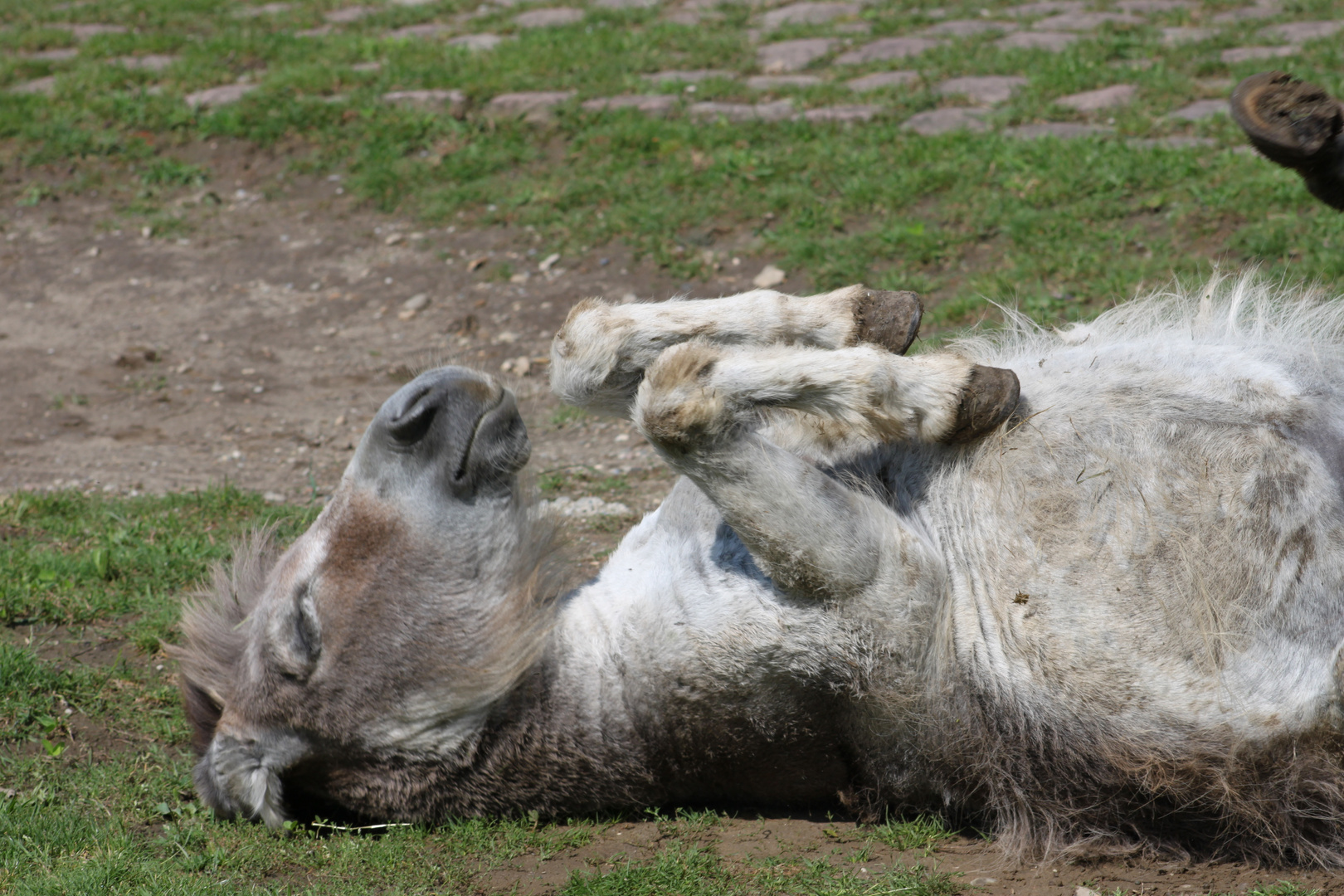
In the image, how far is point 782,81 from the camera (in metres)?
8.57

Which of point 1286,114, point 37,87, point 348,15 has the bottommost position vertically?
point 37,87

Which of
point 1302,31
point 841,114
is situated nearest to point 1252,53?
point 1302,31

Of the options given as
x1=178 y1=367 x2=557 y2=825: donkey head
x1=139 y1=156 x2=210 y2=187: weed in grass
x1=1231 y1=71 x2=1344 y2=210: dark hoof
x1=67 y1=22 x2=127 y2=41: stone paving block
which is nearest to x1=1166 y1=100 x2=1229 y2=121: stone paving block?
x1=1231 y1=71 x2=1344 y2=210: dark hoof

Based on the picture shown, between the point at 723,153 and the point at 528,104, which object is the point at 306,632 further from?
the point at 528,104

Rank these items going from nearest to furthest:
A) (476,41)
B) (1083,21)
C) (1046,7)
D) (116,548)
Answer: (116,548), (1083,21), (1046,7), (476,41)

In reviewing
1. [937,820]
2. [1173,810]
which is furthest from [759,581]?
[1173,810]

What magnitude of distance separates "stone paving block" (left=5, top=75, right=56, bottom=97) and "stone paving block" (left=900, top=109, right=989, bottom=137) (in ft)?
22.9

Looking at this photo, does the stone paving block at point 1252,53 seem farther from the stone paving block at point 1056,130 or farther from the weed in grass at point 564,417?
the weed in grass at point 564,417

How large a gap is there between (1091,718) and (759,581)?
0.90 meters

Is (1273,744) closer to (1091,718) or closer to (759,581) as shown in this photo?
(1091,718)

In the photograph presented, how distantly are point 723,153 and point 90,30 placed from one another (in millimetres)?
7203

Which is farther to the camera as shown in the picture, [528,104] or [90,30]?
[90,30]

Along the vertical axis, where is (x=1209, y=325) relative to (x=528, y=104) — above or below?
above

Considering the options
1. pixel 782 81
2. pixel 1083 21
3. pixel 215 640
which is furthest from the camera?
pixel 1083 21
